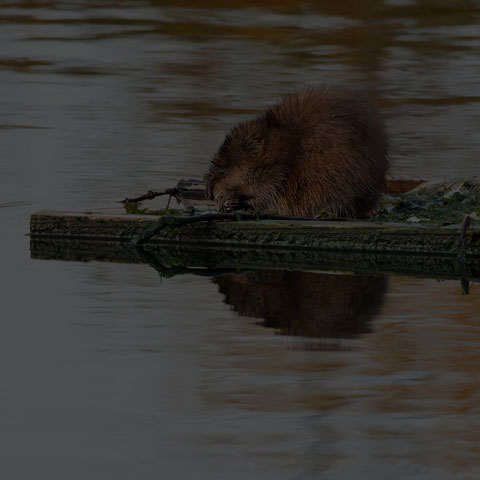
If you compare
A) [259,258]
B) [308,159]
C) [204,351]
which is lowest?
[259,258]

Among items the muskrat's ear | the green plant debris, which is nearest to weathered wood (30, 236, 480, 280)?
the green plant debris

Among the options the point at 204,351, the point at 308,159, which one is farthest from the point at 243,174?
the point at 204,351

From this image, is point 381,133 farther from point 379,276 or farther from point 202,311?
point 202,311

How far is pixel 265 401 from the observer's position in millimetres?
6477

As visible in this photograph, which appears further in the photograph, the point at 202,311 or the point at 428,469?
the point at 202,311

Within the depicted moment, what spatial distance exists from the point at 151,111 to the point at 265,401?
38.3 feet

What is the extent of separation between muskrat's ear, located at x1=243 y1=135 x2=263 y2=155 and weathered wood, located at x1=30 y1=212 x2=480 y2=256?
75cm

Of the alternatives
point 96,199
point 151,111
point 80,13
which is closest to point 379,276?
point 96,199

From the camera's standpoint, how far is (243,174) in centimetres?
1080

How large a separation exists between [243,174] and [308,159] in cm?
51

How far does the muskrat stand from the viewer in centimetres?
1050

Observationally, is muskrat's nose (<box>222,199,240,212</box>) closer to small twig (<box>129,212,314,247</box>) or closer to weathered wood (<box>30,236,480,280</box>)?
small twig (<box>129,212,314,247</box>)

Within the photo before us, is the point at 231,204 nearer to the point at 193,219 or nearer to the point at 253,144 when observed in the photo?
the point at 253,144

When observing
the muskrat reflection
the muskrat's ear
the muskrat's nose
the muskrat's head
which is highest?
the muskrat's ear
